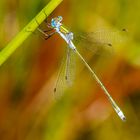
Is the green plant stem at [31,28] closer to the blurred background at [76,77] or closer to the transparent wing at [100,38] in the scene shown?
the blurred background at [76,77]

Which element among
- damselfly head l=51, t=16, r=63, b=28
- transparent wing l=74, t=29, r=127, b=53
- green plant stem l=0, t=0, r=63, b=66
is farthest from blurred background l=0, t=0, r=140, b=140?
green plant stem l=0, t=0, r=63, b=66

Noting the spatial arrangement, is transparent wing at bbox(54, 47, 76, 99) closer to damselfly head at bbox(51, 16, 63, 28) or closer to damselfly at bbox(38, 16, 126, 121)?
damselfly at bbox(38, 16, 126, 121)

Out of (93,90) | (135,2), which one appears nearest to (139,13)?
(135,2)

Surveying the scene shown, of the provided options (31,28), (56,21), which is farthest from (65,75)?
(31,28)

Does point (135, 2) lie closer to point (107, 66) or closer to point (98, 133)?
point (107, 66)

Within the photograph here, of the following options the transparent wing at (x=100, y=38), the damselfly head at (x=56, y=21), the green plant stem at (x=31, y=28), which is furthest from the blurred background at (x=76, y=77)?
the green plant stem at (x=31, y=28)

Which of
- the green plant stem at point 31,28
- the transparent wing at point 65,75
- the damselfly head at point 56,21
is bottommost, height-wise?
the transparent wing at point 65,75

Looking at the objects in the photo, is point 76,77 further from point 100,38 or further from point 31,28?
point 31,28

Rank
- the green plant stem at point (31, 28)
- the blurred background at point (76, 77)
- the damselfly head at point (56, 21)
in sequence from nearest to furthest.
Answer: the green plant stem at point (31, 28) → the damselfly head at point (56, 21) → the blurred background at point (76, 77)
